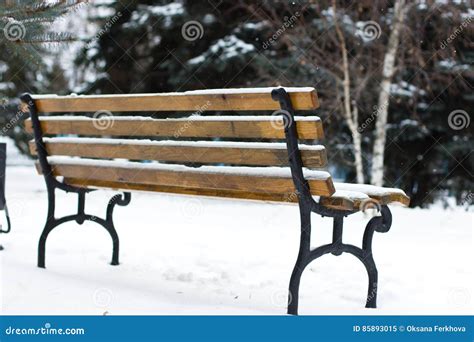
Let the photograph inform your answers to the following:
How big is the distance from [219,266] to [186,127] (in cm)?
144

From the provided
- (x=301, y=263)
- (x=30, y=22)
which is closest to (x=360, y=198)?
(x=301, y=263)

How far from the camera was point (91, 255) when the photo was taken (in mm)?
4461

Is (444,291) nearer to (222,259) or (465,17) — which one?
(222,259)

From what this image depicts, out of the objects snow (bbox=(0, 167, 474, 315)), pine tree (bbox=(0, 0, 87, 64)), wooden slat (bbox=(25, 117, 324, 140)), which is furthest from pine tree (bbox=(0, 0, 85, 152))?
snow (bbox=(0, 167, 474, 315))

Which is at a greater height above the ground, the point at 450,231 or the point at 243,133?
the point at 243,133

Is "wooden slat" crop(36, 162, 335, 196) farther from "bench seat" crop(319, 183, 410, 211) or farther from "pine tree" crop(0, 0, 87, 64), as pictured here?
"pine tree" crop(0, 0, 87, 64)

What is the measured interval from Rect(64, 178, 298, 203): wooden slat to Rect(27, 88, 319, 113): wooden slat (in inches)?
17.1

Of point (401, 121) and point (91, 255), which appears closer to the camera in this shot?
point (91, 255)

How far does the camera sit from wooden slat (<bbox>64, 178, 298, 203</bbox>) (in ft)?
9.63

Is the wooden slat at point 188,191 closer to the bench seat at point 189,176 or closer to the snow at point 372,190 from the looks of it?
the bench seat at point 189,176

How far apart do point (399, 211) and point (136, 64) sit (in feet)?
17.9

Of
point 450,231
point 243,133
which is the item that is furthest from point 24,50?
point 450,231

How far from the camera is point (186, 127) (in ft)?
10.3
